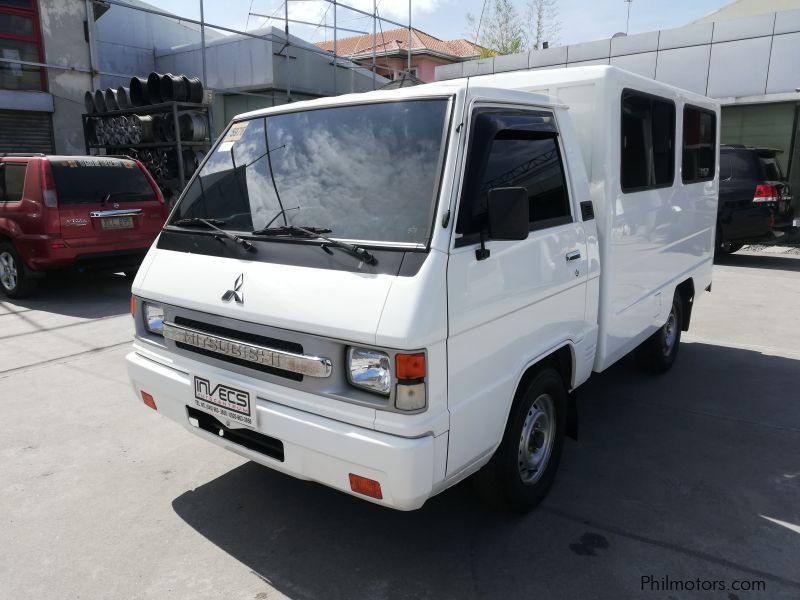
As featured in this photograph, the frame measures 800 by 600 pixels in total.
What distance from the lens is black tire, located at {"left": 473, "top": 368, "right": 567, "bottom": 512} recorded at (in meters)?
2.97

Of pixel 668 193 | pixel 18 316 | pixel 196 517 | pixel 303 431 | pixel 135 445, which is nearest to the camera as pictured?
pixel 303 431

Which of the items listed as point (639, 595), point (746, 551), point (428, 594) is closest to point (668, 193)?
point (746, 551)

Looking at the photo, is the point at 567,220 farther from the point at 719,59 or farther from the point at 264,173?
the point at 719,59

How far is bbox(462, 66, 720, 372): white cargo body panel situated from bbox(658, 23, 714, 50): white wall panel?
11.6 meters

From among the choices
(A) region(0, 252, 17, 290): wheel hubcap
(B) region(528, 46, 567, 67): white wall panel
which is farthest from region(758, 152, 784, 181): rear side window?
(A) region(0, 252, 17, 290): wheel hubcap

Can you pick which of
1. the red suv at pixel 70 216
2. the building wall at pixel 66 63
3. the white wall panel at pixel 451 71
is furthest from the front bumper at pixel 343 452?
the white wall panel at pixel 451 71

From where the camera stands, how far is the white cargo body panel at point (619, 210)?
3.61 meters

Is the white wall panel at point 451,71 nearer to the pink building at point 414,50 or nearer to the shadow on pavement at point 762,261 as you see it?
the pink building at point 414,50


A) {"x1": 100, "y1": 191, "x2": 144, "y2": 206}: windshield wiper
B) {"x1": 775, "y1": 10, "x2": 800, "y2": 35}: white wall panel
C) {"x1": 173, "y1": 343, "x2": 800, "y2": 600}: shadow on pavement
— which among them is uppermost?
{"x1": 775, "y1": 10, "x2": 800, "y2": 35}: white wall panel

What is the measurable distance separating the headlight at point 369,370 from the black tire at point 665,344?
349 cm

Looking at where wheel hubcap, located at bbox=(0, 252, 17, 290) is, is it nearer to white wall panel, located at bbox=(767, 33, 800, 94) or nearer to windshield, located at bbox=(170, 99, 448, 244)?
windshield, located at bbox=(170, 99, 448, 244)

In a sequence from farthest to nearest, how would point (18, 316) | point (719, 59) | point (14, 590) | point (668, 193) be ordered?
point (719, 59) → point (18, 316) → point (668, 193) → point (14, 590)

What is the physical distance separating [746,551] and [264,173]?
2.97 meters

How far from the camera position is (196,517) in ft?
10.5
